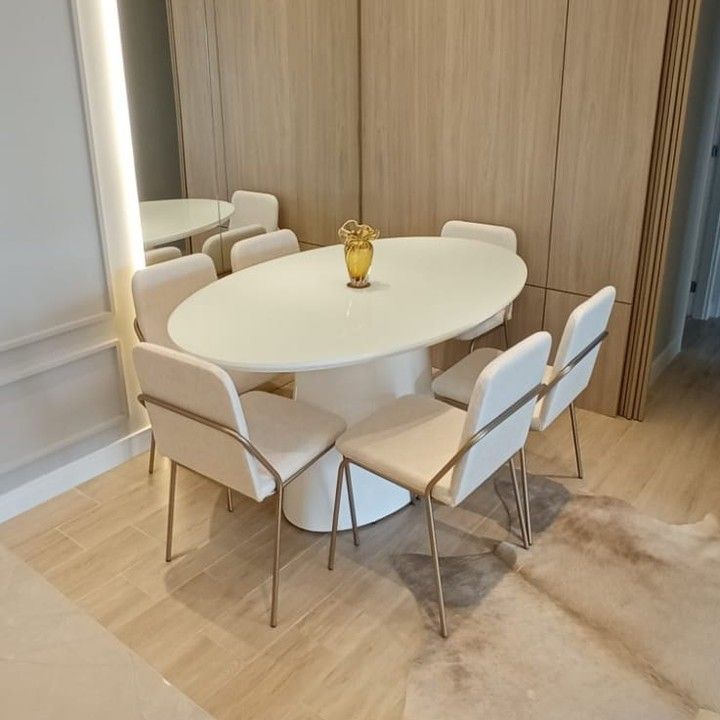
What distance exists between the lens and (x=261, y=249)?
3.29m


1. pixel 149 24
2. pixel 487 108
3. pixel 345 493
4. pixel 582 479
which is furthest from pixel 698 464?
pixel 149 24

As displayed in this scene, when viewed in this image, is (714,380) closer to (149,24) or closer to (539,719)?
(539,719)

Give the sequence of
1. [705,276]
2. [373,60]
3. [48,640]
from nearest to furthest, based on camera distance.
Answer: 1. [48,640]
2. [373,60]
3. [705,276]

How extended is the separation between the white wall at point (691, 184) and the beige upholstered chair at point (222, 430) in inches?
78.7

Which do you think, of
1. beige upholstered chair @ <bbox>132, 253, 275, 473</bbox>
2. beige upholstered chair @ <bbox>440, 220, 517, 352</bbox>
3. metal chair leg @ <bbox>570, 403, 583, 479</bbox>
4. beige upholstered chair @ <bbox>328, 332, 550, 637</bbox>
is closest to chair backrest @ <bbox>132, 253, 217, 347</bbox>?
beige upholstered chair @ <bbox>132, 253, 275, 473</bbox>

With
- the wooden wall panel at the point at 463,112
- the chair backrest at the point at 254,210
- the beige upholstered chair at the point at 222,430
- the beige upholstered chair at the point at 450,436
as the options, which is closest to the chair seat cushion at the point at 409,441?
the beige upholstered chair at the point at 450,436

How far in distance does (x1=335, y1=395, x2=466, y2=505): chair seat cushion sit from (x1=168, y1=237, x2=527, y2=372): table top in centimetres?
29

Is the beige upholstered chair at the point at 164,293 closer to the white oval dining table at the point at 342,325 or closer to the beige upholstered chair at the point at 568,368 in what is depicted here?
the white oval dining table at the point at 342,325

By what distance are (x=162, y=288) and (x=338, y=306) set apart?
30.9 inches

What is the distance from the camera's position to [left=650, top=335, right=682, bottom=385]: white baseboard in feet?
12.4

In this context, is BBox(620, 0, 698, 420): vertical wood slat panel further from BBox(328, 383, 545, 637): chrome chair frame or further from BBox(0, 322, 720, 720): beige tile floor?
BBox(328, 383, 545, 637): chrome chair frame

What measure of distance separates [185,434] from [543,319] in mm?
1958

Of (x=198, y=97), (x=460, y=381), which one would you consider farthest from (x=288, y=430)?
(x=198, y=97)

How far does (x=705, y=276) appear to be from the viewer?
4539 millimetres
